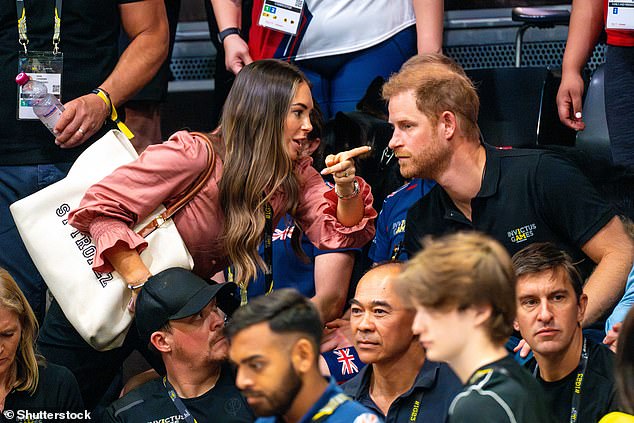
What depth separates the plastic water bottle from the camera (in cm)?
403

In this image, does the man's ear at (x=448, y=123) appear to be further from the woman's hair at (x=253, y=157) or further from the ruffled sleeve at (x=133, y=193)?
the ruffled sleeve at (x=133, y=193)

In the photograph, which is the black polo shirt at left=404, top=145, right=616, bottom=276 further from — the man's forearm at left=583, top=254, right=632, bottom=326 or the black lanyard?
the black lanyard

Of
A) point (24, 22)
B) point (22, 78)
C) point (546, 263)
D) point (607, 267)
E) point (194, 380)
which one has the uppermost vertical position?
point (24, 22)

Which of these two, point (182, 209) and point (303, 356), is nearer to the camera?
point (303, 356)

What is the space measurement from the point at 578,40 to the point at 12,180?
89.2 inches

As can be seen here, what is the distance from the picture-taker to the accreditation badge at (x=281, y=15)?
4.80 metres

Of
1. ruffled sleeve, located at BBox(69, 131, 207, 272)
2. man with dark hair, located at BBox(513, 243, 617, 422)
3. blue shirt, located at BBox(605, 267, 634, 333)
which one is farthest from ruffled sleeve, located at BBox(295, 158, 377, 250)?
blue shirt, located at BBox(605, 267, 634, 333)

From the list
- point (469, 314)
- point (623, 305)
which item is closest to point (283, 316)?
point (469, 314)

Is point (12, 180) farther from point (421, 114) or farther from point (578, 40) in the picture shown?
point (578, 40)

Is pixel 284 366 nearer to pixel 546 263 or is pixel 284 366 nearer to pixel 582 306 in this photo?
pixel 546 263

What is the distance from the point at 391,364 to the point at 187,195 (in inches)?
33.8

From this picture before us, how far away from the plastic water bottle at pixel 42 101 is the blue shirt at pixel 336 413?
6.17 ft

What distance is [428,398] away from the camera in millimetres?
3496

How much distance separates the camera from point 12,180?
4113 millimetres
